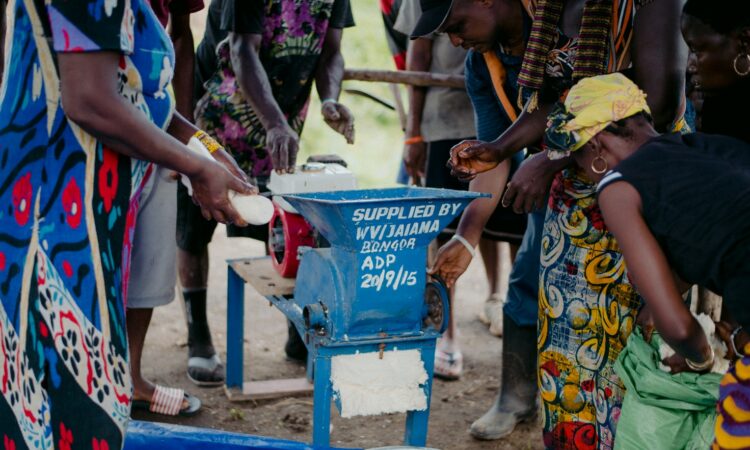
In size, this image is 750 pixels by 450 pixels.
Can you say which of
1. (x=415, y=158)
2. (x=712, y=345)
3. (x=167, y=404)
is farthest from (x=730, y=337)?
(x=415, y=158)

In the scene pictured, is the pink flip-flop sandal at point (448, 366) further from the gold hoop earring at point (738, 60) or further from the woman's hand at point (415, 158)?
the gold hoop earring at point (738, 60)

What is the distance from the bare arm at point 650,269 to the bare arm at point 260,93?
1.87 meters

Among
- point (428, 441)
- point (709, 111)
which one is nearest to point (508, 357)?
point (428, 441)

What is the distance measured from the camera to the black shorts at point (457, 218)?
172 inches

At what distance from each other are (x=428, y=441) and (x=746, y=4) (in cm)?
224

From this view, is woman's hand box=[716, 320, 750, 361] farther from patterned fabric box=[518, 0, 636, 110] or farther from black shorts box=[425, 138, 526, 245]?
black shorts box=[425, 138, 526, 245]

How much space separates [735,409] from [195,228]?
2853 mm

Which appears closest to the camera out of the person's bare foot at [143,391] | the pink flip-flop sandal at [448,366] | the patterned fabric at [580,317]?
the patterned fabric at [580,317]

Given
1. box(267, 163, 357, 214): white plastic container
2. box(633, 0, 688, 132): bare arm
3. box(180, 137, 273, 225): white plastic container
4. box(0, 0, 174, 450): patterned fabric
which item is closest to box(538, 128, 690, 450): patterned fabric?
box(633, 0, 688, 132): bare arm

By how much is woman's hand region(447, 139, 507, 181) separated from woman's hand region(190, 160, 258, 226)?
100 cm

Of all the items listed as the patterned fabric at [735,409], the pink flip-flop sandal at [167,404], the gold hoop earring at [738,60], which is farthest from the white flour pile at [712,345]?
A: the pink flip-flop sandal at [167,404]

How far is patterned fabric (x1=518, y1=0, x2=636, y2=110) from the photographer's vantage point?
9.18ft

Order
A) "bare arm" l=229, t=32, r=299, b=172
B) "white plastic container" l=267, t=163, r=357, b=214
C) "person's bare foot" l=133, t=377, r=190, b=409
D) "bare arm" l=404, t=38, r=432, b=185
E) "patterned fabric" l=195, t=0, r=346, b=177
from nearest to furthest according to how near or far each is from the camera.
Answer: "white plastic container" l=267, t=163, r=357, b=214 → "bare arm" l=229, t=32, r=299, b=172 → "person's bare foot" l=133, t=377, r=190, b=409 → "patterned fabric" l=195, t=0, r=346, b=177 → "bare arm" l=404, t=38, r=432, b=185

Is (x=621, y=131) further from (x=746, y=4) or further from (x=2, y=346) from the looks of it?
(x=2, y=346)
